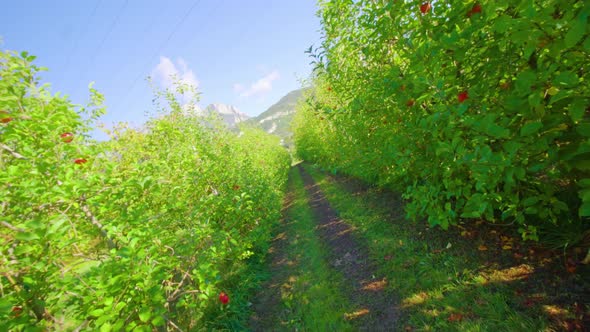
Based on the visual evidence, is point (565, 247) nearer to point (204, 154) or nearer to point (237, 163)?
point (204, 154)

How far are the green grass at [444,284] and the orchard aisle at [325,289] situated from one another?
0.89 ft

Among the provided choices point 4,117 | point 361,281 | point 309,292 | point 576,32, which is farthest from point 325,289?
point 4,117

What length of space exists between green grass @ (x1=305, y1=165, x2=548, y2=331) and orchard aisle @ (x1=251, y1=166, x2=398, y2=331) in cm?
27

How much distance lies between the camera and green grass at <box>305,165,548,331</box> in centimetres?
222

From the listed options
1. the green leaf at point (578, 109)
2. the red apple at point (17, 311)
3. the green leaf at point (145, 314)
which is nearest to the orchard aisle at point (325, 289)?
the green leaf at point (145, 314)

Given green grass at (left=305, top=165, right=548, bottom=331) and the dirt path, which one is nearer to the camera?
green grass at (left=305, top=165, right=548, bottom=331)

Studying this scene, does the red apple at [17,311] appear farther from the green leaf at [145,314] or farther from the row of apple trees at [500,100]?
the row of apple trees at [500,100]

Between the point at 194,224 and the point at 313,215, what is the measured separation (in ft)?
18.3

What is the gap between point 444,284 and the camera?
9.41 feet

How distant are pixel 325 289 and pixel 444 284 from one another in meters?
1.87

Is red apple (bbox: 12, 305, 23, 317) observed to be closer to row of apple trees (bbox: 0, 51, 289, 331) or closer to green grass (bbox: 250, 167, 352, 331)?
row of apple trees (bbox: 0, 51, 289, 331)

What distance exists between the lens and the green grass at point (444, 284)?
2217 mm

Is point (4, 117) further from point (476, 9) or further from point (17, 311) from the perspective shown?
point (476, 9)

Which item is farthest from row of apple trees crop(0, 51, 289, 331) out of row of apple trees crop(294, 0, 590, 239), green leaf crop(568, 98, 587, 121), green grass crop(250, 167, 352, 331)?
green leaf crop(568, 98, 587, 121)
